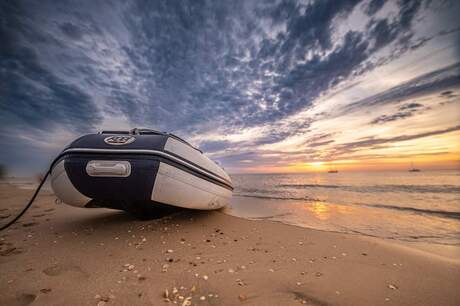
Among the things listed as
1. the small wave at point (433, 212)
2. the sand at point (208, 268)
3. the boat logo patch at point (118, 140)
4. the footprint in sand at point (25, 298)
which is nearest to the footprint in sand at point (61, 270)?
the sand at point (208, 268)

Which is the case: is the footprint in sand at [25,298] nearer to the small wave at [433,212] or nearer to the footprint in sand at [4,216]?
the footprint in sand at [4,216]

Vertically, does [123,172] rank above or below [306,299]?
above

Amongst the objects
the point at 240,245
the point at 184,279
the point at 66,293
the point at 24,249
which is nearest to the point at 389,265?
the point at 240,245

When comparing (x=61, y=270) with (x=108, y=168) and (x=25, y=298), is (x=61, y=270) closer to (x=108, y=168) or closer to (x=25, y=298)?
(x=25, y=298)

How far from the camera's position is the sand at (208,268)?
208cm

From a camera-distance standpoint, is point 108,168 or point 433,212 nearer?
point 108,168

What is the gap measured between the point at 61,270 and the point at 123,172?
1.44 meters

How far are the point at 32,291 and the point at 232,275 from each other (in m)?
2.14

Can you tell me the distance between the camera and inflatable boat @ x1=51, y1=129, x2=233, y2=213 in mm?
3303

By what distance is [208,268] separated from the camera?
2682mm

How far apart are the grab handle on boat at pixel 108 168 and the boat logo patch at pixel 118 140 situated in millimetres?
389

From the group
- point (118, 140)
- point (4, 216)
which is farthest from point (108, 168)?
point (4, 216)

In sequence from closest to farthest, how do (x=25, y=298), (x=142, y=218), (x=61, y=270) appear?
(x=25, y=298)
(x=61, y=270)
(x=142, y=218)

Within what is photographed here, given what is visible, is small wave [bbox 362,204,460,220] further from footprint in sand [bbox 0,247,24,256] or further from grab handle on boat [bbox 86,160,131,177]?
footprint in sand [bbox 0,247,24,256]
